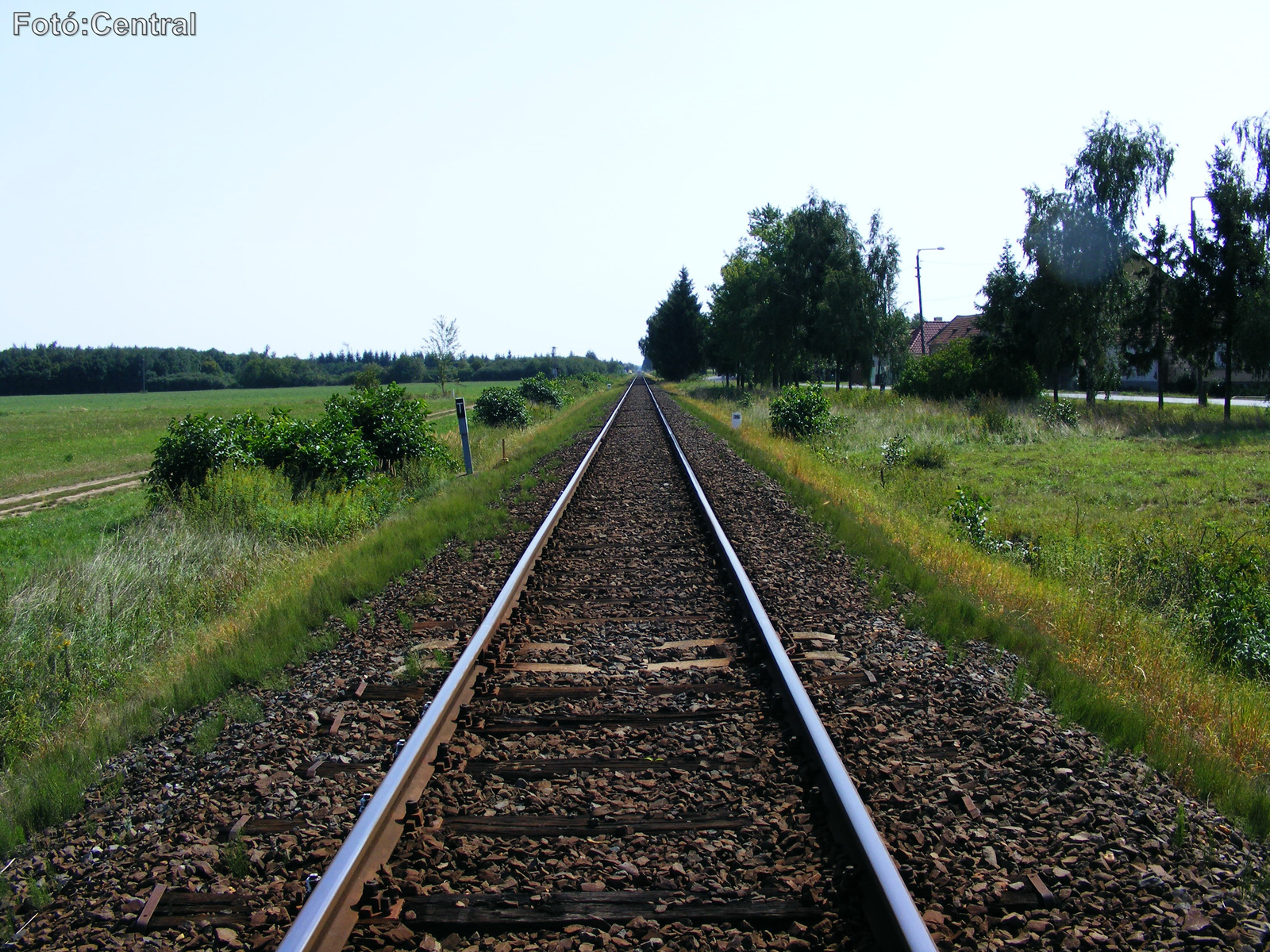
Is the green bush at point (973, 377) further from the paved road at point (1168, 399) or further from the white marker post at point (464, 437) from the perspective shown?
the white marker post at point (464, 437)

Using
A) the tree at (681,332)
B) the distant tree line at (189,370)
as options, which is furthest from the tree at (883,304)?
the distant tree line at (189,370)

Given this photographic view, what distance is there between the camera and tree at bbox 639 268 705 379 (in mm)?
73188

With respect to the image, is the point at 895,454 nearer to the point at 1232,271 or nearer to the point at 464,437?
the point at 464,437

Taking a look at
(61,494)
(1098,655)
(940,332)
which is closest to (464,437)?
(61,494)

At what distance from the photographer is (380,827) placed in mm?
2873

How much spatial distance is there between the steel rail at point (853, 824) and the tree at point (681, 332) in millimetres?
67746

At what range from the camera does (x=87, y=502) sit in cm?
1648

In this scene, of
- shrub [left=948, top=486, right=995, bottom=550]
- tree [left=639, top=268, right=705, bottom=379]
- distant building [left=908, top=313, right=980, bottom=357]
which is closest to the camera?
shrub [left=948, top=486, right=995, bottom=550]

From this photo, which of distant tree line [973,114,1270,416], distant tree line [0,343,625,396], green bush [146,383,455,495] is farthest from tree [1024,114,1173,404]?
distant tree line [0,343,625,396]

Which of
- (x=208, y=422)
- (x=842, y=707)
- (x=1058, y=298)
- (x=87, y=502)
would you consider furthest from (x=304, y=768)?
(x=1058, y=298)

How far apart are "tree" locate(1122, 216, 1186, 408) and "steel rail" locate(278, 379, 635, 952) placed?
3053 cm

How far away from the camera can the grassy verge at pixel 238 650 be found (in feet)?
11.4

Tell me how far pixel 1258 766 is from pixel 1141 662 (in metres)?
1.36

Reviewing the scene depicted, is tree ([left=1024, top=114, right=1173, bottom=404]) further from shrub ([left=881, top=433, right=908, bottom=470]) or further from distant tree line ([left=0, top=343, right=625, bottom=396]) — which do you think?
distant tree line ([left=0, top=343, right=625, bottom=396])
